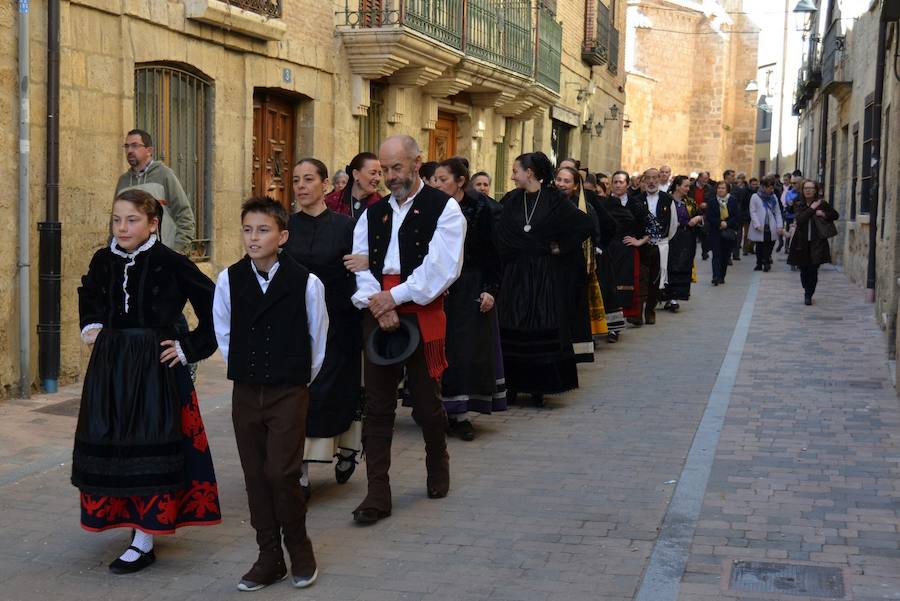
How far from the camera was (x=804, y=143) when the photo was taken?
40.0 metres

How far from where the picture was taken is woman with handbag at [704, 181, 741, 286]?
66.9ft

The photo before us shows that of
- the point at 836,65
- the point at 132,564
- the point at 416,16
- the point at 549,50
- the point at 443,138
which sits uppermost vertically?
the point at 549,50

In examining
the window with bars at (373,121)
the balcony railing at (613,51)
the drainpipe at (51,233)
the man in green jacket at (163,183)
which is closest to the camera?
the man in green jacket at (163,183)

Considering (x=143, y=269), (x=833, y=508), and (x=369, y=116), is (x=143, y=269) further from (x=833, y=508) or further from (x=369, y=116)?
(x=369, y=116)

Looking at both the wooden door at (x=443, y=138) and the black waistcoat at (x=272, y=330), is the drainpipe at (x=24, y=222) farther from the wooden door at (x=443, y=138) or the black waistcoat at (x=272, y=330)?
the wooden door at (x=443, y=138)

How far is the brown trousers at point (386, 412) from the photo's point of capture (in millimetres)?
5832

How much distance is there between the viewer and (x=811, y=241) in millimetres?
16266

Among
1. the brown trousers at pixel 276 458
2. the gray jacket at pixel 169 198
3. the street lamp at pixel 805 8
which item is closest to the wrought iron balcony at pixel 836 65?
the street lamp at pixel 805 8

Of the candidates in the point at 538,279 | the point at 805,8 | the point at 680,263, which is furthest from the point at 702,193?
the point at 538,279

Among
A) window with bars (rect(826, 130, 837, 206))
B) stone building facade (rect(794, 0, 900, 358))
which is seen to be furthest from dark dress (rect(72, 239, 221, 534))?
window with bars (rect(826, 130, 837, 206))

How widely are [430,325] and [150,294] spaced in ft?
4.94

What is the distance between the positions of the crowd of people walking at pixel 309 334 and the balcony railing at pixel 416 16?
604cm

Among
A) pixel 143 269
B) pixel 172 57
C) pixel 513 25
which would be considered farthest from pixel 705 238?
pixel 143 269

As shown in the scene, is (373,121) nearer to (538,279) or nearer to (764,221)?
(538,279)
